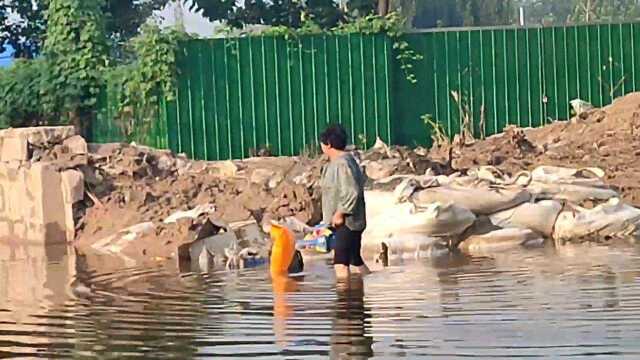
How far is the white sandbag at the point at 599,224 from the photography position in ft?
53.7

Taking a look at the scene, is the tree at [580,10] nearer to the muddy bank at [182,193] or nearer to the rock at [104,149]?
the muddy bank at [182,193]

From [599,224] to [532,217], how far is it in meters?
0.78

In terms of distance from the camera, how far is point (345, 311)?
10.6 m

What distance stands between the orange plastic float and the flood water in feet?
0.56

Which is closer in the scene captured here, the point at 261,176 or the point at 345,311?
the point at 345,311

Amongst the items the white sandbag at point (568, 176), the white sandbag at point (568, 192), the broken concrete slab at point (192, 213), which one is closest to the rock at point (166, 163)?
the broken concrete slab at point (192, 213)

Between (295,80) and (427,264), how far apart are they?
10070 mm

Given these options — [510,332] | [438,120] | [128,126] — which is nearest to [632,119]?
[438,120]

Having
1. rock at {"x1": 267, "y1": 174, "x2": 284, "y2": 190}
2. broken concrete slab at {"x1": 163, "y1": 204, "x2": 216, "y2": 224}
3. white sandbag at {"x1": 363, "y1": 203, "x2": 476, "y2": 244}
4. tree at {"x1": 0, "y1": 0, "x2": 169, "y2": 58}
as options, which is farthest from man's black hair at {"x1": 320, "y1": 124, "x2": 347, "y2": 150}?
tree at {"x1": 0, "y1": 0, "x2": 169, "y2": 58}

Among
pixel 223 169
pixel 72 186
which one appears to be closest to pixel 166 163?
pixel 223 169

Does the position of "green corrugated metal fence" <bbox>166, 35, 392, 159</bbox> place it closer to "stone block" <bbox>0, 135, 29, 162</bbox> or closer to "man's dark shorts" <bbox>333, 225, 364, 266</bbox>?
"stone block" <bbox>0, 135, 29, 162</bbox>

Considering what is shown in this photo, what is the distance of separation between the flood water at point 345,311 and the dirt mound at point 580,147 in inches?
186

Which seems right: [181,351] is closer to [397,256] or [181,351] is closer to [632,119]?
[397,256]

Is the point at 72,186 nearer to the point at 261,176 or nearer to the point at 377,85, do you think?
the point at 261,176
